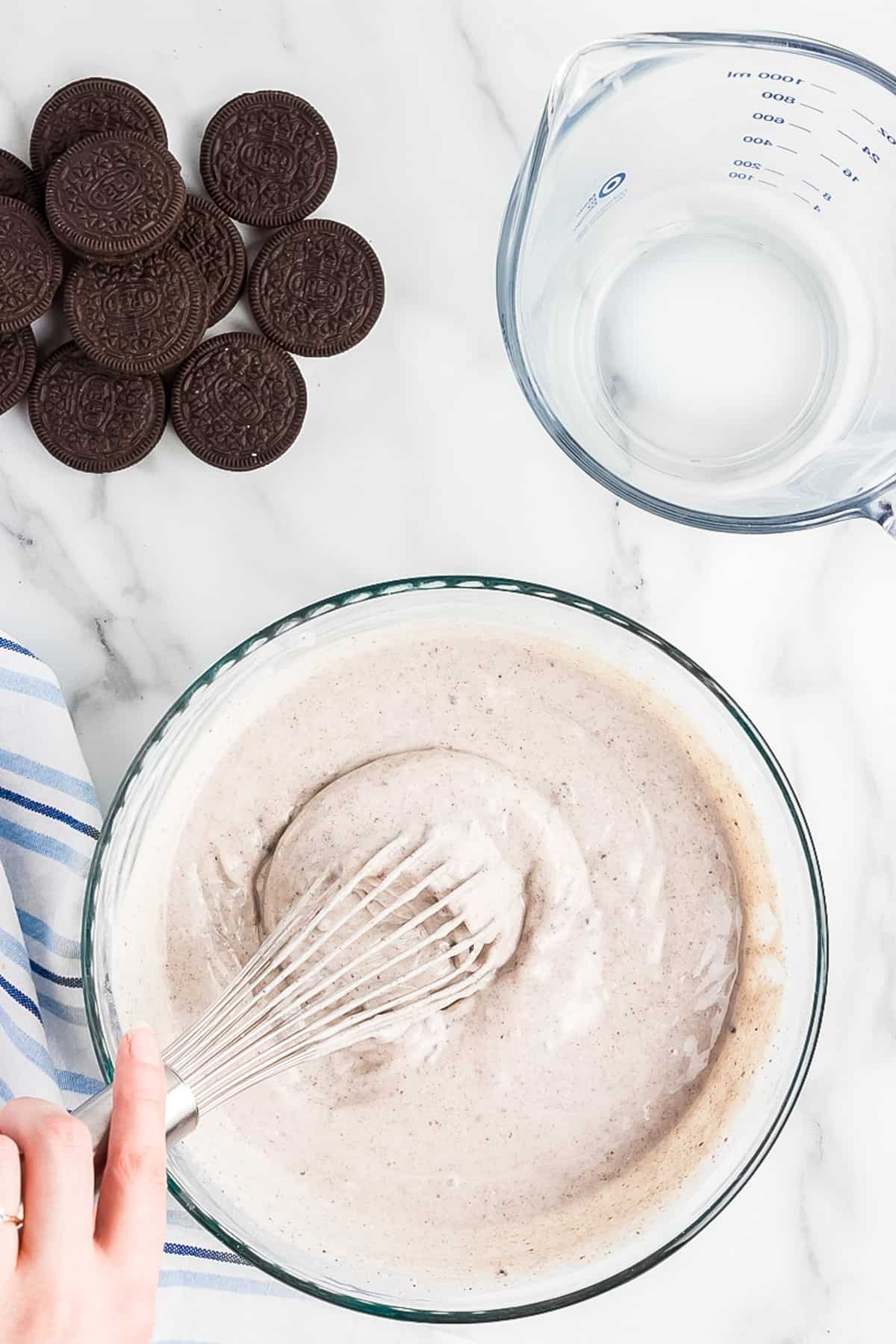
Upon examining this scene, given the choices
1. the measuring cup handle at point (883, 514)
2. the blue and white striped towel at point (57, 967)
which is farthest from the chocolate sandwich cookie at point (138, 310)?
the measuring cup handle at point (883, 514)

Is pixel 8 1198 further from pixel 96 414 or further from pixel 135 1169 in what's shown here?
pixel 96 414

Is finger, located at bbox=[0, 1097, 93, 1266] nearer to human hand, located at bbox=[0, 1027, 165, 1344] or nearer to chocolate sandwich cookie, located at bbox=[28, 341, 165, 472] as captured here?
human hand, located at bbox=[0, 1027, 165, 1344]

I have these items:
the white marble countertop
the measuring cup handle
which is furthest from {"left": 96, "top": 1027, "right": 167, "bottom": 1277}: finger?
the measuring cup handle

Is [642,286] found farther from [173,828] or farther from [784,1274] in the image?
[784,1274]

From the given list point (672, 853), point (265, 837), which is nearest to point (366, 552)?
point (265, 837)

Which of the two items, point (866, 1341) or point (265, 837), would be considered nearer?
point (265, 837)

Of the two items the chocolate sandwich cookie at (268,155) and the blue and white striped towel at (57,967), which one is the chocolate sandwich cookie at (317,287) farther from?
the blue and white striped towel at (57,967)
